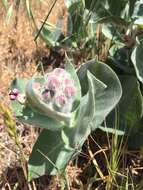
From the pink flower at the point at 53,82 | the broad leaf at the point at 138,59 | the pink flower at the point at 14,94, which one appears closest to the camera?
the pink flower at the point at 53,82

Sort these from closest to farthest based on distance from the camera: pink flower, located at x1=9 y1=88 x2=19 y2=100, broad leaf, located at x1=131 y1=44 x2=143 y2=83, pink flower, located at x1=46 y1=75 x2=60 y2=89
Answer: pink flower, located at x1=46 y1=75 x2=60 y2=89, pink flower, located at x1=9 y1=88 x2=19 y2=100, broad leaf, located at x1=131 y1=44 x2=143 y2=83

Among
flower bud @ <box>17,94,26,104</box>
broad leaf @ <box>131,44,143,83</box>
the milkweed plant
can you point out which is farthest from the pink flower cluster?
broad leaf @ <box>131,44,143,83</box>

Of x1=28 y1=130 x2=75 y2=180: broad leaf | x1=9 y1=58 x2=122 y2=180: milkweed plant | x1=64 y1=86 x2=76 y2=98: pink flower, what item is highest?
x1=64 y1=86 x2=76 y2=98: pink flower

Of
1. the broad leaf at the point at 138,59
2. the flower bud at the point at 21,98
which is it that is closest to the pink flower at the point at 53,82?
the flower bud at the point at 21,98

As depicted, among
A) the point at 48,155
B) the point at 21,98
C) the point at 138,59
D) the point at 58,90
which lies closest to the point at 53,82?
the point at 58,90

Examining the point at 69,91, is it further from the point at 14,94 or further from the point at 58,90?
the point at 14,94

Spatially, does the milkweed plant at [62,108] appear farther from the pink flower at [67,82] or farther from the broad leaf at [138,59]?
the broad leaf at [138,59]

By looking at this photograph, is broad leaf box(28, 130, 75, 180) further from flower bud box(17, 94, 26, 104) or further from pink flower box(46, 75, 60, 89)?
pink flower box(46, 75, 60, 89)

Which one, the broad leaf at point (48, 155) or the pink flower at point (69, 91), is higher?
the pink flower at point (69, 91)
